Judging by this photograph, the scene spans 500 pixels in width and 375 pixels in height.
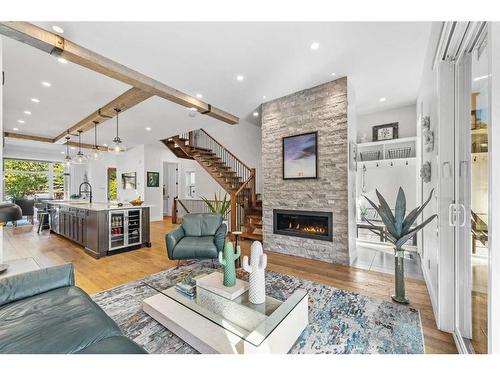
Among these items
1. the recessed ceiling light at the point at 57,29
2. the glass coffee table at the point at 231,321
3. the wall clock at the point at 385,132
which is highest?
the recessed ceiling light at the point at 57,29

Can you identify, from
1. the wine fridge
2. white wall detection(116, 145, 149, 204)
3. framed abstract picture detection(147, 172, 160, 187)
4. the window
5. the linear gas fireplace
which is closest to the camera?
the linear gas fireplace

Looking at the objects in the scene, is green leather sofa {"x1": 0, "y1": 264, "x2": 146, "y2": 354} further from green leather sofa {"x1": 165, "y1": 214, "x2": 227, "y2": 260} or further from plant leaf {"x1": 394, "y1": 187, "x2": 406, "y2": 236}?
plant leaf {"x1": 394, "y1": 187, "x2": 406, "y2": 236}

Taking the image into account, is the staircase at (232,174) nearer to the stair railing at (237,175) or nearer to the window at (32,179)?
the stair railing at (237,175)

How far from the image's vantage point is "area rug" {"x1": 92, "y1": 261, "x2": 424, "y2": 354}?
5.49ft

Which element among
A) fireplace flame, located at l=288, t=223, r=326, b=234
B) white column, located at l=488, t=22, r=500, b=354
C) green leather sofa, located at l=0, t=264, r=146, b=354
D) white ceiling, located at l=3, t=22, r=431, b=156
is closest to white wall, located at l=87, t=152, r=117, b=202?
white ceiling, located at l=3, t=22, r=431, b=156

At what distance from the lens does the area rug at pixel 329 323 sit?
1.67 metres

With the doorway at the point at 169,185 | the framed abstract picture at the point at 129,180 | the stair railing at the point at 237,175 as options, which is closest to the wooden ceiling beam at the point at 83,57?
the stair railing at the point at 237,175

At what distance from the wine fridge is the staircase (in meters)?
1.98

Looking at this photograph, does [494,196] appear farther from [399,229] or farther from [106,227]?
[106,227]

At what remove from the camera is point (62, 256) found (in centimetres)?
397

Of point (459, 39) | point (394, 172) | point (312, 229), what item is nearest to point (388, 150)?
point (394, 172)

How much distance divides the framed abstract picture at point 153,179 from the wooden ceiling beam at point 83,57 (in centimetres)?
486

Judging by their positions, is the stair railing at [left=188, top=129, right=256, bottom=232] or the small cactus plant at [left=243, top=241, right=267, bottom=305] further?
the stair railing at [left=188, top=129, right=256, bottom=232]
